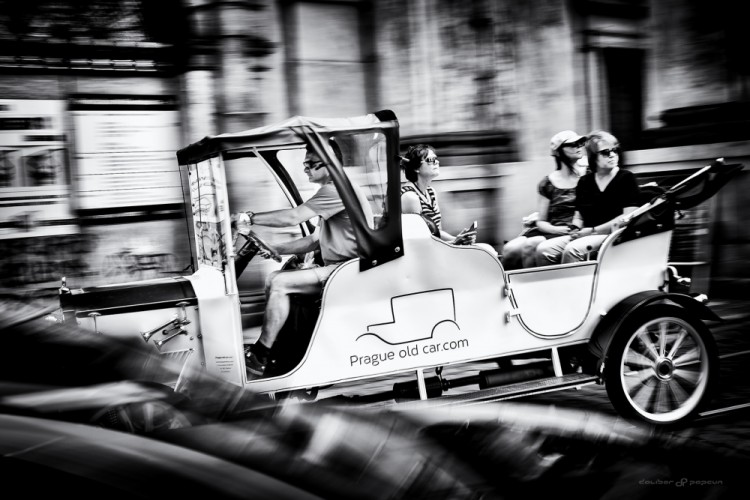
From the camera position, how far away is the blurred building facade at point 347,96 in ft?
27.7

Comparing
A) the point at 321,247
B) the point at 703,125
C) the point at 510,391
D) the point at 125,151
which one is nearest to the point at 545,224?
the point at 510,391

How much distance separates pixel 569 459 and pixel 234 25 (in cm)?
733

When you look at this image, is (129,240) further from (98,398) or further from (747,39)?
(747,39)

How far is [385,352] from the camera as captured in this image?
4949mm

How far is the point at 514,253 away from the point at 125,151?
4.60 metres

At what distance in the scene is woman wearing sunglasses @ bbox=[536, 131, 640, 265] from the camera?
587cm

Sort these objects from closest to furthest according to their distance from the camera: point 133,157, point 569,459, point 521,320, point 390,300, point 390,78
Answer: point 569,459 < point 390,300 < point 521,320 < point 133,157 < point 390,78

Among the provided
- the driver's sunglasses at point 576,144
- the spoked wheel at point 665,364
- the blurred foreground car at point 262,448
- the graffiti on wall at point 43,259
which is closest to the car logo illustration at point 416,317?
the spoked wheel at point 665,364

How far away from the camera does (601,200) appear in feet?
19.5

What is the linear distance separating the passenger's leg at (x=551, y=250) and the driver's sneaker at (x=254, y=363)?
213 centimetres

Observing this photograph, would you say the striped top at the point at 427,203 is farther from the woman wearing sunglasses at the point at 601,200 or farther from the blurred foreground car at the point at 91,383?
→ the blurred foreground car at the point at 91,383

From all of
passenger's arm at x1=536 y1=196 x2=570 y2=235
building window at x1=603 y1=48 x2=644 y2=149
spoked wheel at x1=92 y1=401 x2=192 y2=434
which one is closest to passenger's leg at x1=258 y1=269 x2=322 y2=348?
passenger's arm at x1=536 y1=196 x2=570 y2=235

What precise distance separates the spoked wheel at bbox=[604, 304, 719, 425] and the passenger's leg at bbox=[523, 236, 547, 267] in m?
0.92

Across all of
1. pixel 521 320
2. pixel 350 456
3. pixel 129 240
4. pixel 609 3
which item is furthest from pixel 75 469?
pixel 609 3
